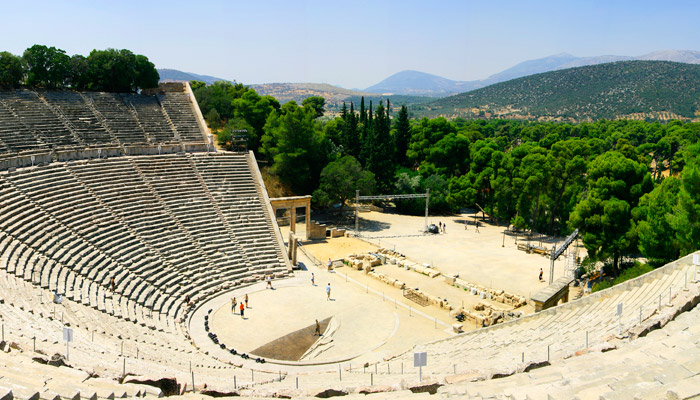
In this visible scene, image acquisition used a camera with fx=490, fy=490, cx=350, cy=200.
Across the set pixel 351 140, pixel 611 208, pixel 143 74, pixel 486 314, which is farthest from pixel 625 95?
pixel 486 314

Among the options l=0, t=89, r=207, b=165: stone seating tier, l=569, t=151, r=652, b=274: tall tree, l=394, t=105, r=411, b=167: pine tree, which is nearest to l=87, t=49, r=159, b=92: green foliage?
l=0, t=89, r=207, b=165: stone seating tier

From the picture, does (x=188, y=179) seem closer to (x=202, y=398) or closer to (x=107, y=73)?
(x=107, y=73)

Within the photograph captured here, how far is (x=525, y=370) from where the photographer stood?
11312 mm

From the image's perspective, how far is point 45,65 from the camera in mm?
43219

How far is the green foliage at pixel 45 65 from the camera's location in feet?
139

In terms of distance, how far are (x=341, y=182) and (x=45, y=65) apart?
92.2 feet

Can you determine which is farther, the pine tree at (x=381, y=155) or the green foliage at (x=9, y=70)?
the pine tree at (x=381, y=155)

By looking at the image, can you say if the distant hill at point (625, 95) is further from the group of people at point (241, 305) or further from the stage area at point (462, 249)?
the group of people at point (241, 305)

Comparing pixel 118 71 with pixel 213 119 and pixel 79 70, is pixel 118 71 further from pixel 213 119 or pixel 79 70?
pixel 213 119

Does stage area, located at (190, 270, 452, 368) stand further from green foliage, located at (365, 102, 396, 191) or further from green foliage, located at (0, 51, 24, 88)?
green foliage, located at (0, 51, 24, 88)

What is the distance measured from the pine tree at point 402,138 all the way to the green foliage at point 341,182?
1718 centimetres

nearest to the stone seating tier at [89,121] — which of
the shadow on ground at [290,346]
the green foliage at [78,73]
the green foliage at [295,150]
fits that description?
the green foliage at [78,73]

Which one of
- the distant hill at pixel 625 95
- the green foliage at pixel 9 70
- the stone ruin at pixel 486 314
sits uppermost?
the distant hill at pixel 625 95

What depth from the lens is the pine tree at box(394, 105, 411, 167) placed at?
60688 millimetres
